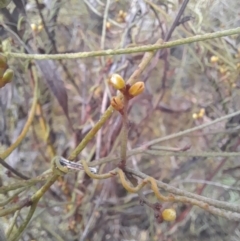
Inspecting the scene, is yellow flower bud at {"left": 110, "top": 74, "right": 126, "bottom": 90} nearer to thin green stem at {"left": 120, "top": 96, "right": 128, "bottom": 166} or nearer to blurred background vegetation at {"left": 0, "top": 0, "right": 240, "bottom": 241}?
thin green stem at {"left": 120, "top": 96, "right": 128, "bottom": 166}

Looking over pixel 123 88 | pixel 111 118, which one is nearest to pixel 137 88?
pixel 123 88

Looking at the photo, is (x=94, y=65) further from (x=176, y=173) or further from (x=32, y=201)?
(x=32, y=201)

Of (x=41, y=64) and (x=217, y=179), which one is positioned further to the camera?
(x=217, y=179)

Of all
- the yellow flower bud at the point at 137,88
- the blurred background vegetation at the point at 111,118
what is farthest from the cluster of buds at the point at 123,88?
the blurred background vegetation at the point at 111,118

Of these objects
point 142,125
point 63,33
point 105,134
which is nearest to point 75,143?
point 105,134

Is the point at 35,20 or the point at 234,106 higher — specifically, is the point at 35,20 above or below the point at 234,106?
above

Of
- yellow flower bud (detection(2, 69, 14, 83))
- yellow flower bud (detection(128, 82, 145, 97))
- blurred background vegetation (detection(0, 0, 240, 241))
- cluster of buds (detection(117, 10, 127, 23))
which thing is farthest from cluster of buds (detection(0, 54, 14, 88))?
cluster of buds (detection(117, 10, 127, 23))

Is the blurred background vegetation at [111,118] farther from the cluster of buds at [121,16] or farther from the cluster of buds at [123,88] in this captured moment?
the cluster of buds at [123,88]
